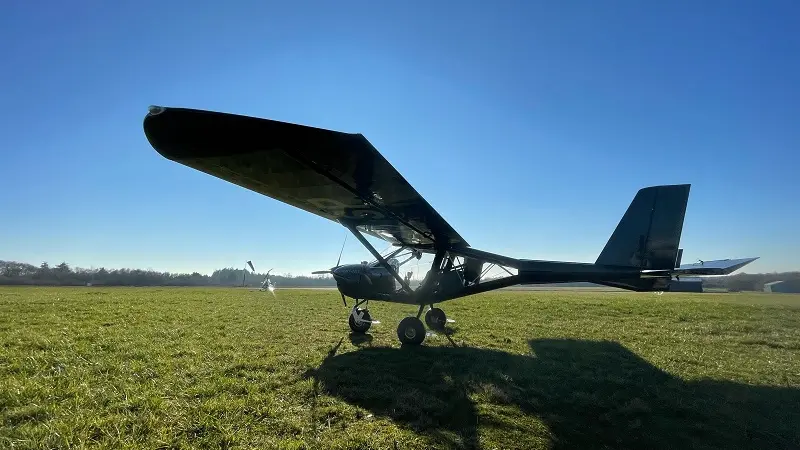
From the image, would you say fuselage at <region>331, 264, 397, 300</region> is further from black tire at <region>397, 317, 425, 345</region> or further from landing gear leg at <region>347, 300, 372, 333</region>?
black tire at <region>397, 317, 425, 345</region>

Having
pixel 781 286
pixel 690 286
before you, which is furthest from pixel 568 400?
pixel 781 286

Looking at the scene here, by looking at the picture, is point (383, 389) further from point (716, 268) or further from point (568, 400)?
point (716, 268)

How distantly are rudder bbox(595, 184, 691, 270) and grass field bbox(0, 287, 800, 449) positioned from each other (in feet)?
6.81

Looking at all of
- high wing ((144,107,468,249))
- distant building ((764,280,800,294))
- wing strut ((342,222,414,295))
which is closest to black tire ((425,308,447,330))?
wing strut ((342,222,414,295))

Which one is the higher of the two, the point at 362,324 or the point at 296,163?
the point at 296,163

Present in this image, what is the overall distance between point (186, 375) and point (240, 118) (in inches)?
150

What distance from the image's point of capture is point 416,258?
35.8 feet

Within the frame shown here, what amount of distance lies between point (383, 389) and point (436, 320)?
612cm

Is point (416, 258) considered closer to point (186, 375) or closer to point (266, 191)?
point (266, 191)

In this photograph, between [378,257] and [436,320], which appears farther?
[436,320]

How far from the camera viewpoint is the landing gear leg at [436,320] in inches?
432

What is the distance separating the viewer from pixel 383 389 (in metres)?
5.15

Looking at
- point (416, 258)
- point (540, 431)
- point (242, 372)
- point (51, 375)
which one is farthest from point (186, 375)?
point (416, 258)

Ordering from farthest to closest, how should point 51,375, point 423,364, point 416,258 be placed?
point 416,258 → point 423,364 → point 51,375
